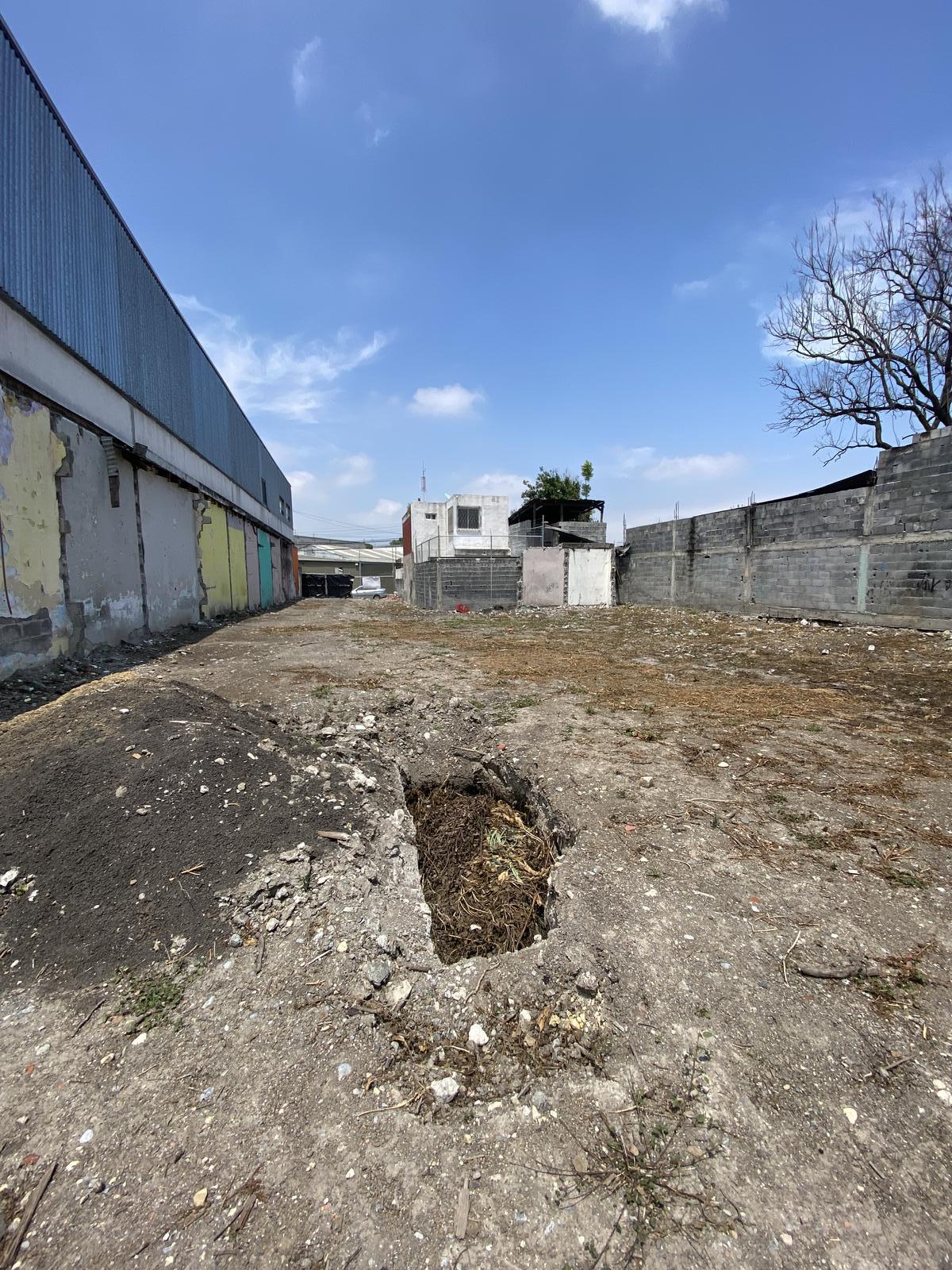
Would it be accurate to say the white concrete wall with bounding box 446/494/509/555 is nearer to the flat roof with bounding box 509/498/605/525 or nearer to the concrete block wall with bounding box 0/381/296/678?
the flat roof with bounding box 509/498/605/525

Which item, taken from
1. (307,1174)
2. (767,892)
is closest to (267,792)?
(307,1174)

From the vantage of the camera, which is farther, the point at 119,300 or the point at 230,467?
the point at 230,467

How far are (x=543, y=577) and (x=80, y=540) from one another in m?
14.3

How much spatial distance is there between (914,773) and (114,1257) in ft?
14.3

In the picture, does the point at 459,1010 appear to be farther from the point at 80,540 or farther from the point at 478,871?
the point at 80,540

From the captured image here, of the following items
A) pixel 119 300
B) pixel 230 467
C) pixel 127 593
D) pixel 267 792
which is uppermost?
pixel 119 300

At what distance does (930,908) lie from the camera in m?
Result: 2.19

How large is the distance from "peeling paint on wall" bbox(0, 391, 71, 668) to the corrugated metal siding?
1.46 metres

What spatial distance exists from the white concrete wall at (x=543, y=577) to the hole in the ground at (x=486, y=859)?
15.4 m

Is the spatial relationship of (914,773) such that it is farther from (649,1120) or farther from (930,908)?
(649,1120)

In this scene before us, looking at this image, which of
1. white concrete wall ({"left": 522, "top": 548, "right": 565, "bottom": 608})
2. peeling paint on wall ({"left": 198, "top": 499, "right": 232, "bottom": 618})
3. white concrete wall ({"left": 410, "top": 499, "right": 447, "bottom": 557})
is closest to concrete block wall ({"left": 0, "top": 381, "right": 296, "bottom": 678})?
peeling paint on wall ({"left": 198, "top": 499, "right": 232, "bottom": 618})

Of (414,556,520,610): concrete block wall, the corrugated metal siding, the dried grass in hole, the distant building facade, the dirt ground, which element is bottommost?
the dried grass in hole

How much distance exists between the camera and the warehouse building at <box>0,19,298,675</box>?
18.6 feet

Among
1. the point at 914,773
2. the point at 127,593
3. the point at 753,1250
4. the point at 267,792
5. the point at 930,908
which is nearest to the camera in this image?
the point at 753,1250
